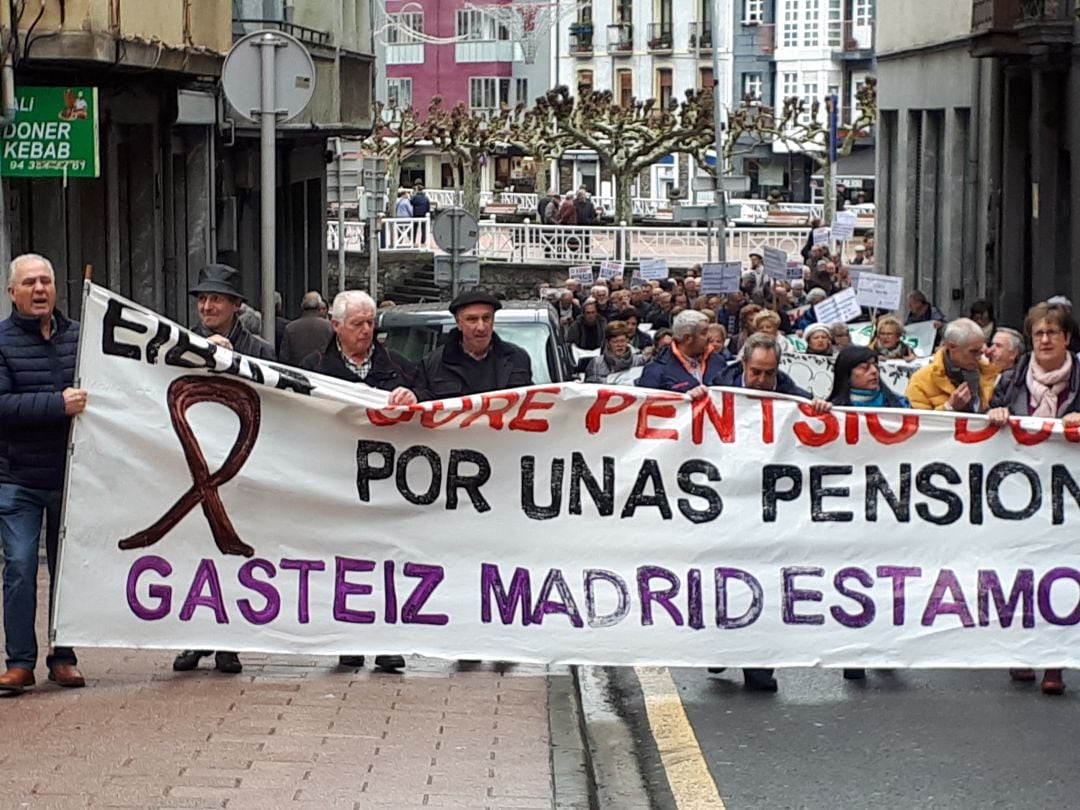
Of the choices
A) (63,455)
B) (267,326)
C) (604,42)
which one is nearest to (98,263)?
(267,326)

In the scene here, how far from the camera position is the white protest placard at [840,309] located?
2212 centimetres

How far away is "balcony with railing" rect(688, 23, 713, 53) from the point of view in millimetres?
90250

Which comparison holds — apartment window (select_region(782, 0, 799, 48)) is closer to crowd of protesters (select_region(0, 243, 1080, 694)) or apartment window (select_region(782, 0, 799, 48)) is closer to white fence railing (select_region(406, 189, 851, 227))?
white fence railing (select_region(406, 189, 851, 227))

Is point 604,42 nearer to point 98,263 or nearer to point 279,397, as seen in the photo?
point 98,263

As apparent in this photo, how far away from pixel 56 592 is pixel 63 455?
52 centimetres

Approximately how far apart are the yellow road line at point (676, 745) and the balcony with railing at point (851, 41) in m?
77.6

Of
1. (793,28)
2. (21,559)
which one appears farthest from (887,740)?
(793,28)

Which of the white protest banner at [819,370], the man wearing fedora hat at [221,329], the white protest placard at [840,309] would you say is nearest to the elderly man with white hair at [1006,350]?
the man wearing fedora hat at [221,329]

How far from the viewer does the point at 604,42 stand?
94.3 meters

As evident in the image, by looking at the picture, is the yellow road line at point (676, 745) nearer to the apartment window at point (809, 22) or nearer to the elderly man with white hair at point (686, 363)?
the elderly man with white hair at point (686, 363)

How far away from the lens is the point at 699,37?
90438 millimetres

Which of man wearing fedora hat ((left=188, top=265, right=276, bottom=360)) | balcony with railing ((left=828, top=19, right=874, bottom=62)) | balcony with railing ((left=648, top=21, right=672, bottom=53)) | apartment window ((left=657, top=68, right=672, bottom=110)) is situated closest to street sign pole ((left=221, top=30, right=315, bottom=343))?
man wearing fedora hat ((left=188, top=265, right=276, bottom=360))

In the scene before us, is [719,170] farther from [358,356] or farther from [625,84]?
[625,84]

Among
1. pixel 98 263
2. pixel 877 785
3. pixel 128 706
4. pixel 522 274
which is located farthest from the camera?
pixel 522 274
